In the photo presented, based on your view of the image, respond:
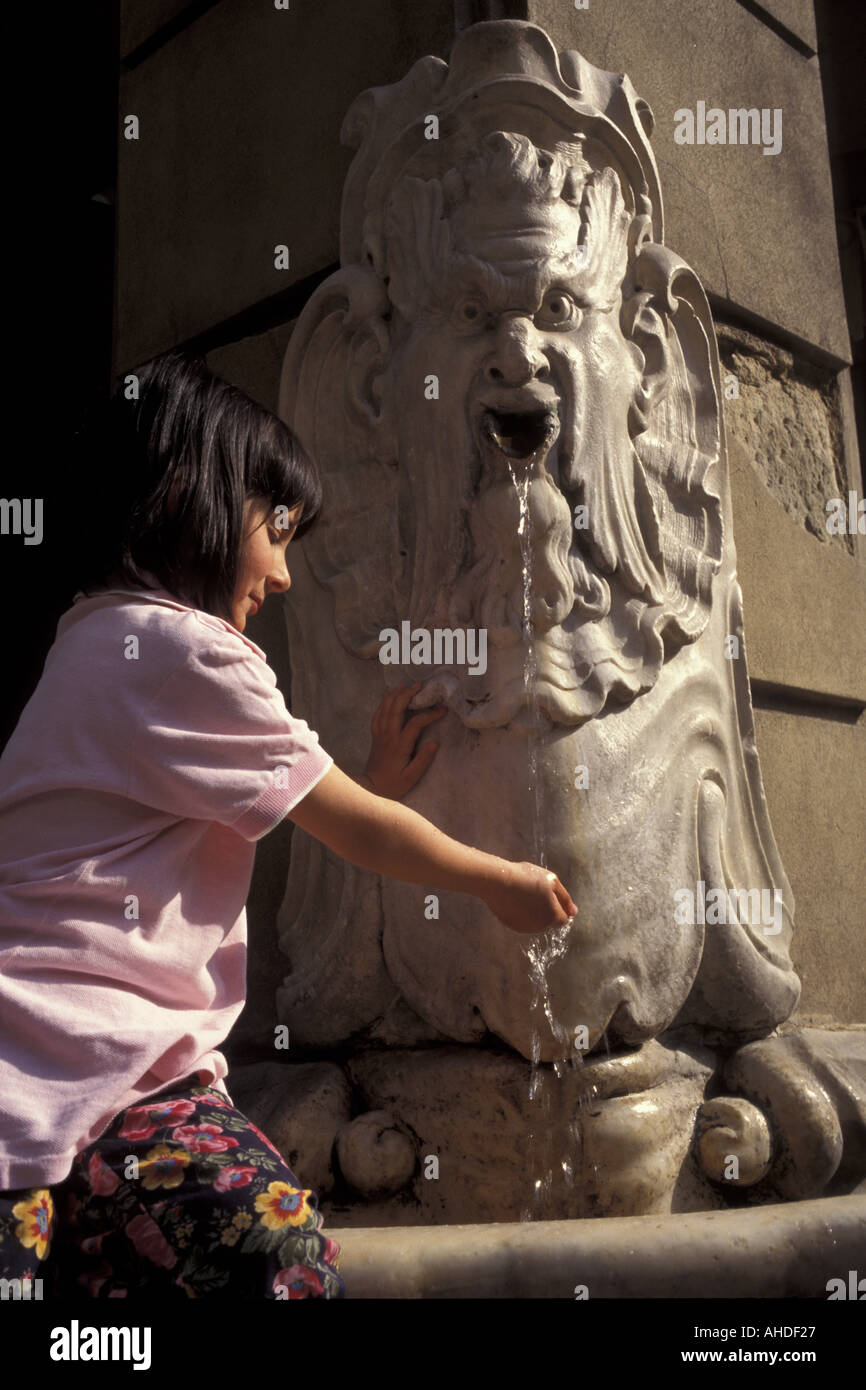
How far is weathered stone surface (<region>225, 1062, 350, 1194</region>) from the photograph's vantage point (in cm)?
210

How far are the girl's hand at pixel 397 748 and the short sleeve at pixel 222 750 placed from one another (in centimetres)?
71

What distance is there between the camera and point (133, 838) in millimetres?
1423

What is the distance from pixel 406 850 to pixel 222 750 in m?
0.23

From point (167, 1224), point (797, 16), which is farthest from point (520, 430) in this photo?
point (797, 16)

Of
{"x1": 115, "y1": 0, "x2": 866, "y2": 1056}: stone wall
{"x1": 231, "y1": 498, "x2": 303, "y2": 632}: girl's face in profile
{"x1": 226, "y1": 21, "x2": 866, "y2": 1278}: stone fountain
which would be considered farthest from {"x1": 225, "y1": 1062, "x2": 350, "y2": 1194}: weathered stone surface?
{"x1": 231, "y1": 498, "x2": 303, "y2": 632}: girl's face in profile

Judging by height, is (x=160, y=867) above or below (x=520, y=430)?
below

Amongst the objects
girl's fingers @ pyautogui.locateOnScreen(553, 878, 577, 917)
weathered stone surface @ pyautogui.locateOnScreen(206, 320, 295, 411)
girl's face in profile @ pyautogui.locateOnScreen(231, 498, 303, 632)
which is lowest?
girl's fingers @ pyautogui.locateOnScreen(553, 878, 577, 917)

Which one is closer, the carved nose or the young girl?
the young girl

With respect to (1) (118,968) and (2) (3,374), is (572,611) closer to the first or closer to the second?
(1) (118,968)

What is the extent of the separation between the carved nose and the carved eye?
0.03 meters

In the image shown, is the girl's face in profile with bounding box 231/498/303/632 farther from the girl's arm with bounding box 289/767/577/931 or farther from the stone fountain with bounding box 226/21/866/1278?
the stone fountain with bounding box 226/21/866/1278

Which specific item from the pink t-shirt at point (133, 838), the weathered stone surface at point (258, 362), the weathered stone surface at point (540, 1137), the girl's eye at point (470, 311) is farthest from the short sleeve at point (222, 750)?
the weathered stone surface at point (258, 362)

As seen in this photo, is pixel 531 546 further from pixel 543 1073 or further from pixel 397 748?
pixel 543 1073
